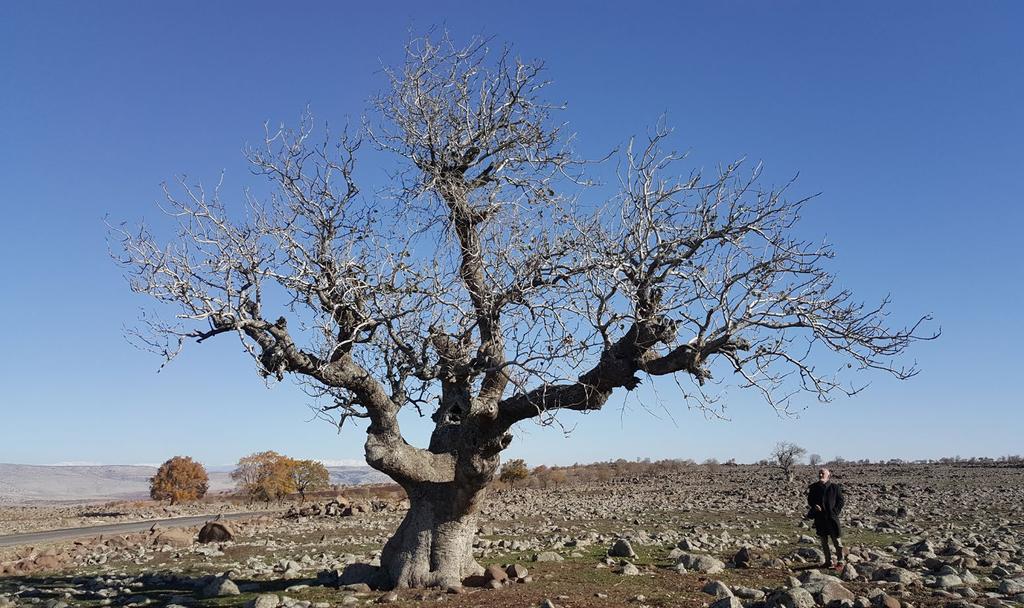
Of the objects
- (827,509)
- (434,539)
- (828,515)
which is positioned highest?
(827,509)

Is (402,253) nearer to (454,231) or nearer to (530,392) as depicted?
(454,231)

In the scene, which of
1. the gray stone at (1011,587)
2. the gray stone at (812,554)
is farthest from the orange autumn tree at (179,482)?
the gray stone at (1011,587)

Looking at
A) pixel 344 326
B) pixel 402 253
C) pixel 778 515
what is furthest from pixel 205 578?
pixel 778 515

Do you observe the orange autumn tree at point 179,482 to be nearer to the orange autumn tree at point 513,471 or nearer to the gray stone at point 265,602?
the orange autumn tree at point 513,471

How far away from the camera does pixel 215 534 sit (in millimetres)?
23062

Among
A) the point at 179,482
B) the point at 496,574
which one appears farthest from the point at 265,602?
the point at 179,482

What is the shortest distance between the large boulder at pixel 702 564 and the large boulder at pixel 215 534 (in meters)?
15.9

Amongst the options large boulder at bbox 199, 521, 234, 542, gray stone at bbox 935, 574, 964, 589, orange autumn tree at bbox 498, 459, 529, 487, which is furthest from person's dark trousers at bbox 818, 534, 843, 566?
orange autumn tree at bbox 498, 459, 529, 487

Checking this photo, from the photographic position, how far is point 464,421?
1195 centimetres

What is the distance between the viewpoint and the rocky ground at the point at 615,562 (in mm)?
10461

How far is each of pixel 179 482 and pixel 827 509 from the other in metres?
69.1

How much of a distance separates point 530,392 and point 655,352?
2.07 meters

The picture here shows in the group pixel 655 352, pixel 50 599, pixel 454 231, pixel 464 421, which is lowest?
pixel 50 599

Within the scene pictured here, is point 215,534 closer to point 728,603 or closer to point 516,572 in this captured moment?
point 516,572
